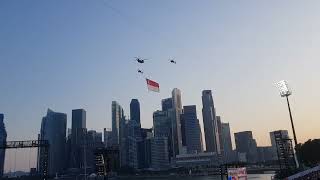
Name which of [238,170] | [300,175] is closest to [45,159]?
[300,175]

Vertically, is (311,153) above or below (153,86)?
below

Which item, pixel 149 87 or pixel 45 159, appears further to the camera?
pixel 45 159

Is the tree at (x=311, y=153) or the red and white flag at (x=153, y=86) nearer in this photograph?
the red and white flag at (x=153, y=86)

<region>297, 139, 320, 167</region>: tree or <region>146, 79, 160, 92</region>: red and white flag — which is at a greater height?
<region>146, 79, 160, 92</region>: red and white flag

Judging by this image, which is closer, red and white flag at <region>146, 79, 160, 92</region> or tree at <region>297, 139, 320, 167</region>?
red and white flag at <region>146, 79, 160, 92</region>

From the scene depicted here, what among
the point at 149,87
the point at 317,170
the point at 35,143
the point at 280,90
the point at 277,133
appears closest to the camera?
the point at 149,87

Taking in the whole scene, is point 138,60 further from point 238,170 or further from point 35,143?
point 35,143

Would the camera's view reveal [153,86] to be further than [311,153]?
No

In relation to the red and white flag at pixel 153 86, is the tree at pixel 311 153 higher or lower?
lower
